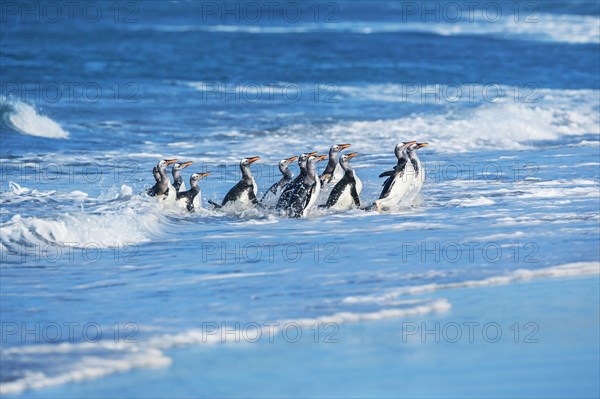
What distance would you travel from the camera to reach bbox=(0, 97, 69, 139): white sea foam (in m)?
21.1

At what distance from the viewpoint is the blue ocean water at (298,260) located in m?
6.50

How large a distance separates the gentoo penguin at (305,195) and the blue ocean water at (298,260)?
136 millimetres

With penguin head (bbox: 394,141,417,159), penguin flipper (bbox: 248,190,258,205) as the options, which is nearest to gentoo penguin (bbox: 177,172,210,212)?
penguin flipper (bbox: 248,190,258,205)

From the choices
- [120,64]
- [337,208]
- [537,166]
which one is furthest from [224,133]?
[120,64]

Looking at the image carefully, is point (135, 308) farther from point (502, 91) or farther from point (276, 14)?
point (276, 14)

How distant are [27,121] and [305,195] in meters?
11.5

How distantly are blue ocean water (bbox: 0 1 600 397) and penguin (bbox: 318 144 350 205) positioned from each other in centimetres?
44

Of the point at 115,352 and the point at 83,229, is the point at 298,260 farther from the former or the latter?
the point at 115,352

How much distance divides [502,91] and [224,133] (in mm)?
11582

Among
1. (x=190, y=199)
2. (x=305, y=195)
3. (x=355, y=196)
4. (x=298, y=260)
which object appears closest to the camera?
(x=298, y=260)

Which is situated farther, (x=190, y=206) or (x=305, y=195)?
(x=190, y=206)

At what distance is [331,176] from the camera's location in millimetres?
12797

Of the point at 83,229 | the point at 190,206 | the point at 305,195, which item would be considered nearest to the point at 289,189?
the point at 305,195

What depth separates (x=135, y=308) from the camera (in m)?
7.81
